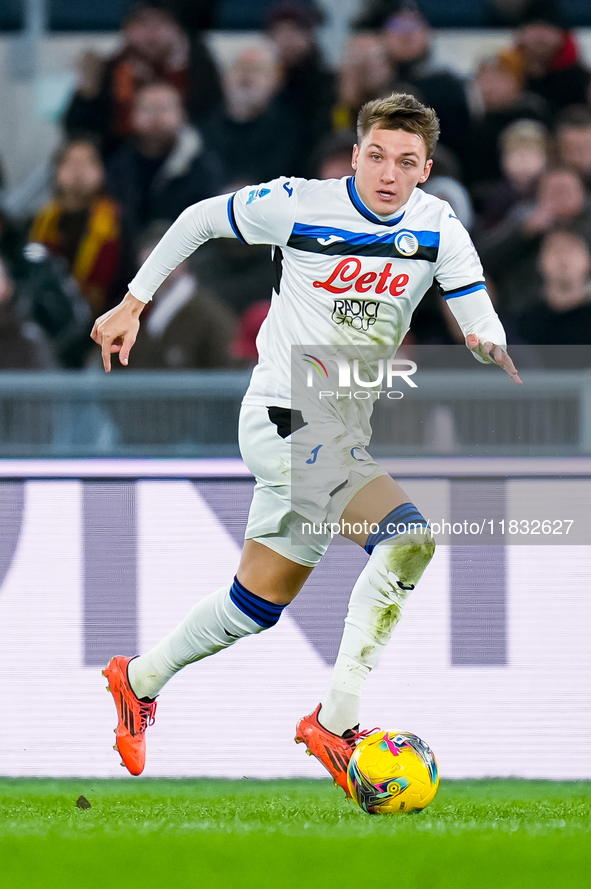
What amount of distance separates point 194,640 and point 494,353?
1.11 m

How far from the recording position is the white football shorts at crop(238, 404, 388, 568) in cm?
293

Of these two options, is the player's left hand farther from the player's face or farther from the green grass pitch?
the green grass pitch

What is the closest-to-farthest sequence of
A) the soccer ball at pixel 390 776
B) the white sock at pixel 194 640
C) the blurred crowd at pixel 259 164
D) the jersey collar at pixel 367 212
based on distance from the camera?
the soccer ball at pixel 390 776 → the jersey collar at pixel 367 212 → the white sock at pixel 194 640 → the blurred crowd at pixel 259 164

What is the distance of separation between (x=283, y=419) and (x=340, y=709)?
78cm

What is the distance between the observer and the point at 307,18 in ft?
19.1

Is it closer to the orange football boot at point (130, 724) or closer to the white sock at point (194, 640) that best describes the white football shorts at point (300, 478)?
the white sock at point (194, 640)

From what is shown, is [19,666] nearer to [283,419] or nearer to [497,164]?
[283,419]

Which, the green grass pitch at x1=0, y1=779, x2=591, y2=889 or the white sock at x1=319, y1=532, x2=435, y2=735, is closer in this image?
the green grass pitch at x1=0, y1=779, x2=591, y2=889

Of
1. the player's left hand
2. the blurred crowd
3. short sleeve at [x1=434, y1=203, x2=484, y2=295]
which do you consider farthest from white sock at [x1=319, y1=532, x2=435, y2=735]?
the blurred crowd

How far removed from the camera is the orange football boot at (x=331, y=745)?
294 cm

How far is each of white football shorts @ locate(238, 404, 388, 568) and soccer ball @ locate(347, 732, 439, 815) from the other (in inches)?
20.2

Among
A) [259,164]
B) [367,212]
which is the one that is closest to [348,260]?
[367,212]

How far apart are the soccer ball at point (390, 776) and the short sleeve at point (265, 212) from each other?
134 centimetres

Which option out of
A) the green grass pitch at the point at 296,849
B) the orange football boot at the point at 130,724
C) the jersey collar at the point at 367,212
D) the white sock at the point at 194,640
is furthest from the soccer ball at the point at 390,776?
the jersey collar at the point at 367,212
